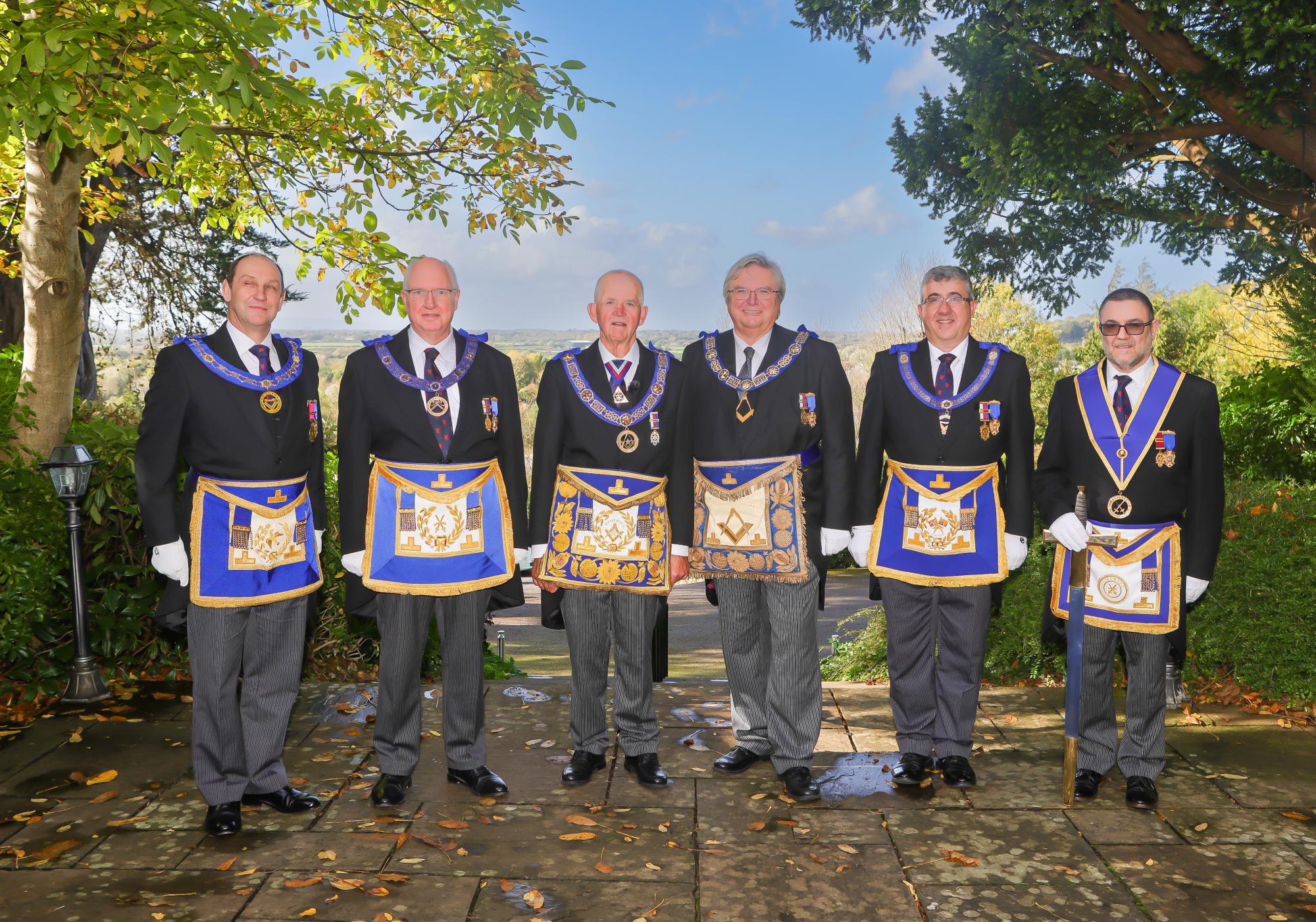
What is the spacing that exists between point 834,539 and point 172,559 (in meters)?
2.36

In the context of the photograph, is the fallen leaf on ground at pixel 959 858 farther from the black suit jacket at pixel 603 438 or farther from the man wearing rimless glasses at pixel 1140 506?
the black suit jacket at pixel 603 438

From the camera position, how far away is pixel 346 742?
463 cm

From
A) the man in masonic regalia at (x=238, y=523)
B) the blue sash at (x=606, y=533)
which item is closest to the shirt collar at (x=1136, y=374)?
the blue sash at (x=606, y=533)

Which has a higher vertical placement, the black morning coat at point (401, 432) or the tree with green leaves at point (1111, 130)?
the tree with green leaves at point (1111, 130)

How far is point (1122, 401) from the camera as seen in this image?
3.94 m

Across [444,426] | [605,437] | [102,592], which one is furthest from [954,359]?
[102,592]

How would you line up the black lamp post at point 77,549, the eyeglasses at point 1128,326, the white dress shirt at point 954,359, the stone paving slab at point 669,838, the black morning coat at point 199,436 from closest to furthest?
the stone paving slab at point 669,838 < the black morning coat at point 199,436 < the eyeglasses at point 1128,326 < the white dress shirt at point 954,359 < the black lamp post at point 77,549

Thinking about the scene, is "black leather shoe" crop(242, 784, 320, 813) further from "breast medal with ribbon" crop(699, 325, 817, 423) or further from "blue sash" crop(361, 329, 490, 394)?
"breast medal with ribbon" crop(699, 325, 817, 423)

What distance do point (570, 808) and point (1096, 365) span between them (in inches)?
102

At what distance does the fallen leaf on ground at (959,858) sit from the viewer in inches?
136

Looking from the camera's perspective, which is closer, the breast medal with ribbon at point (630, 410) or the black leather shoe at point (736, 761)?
the breast medal with ribbon at point (630, 410)

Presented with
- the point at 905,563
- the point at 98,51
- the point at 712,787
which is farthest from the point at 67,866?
the point at 98,51

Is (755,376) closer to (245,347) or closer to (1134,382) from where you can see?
(1134,382)

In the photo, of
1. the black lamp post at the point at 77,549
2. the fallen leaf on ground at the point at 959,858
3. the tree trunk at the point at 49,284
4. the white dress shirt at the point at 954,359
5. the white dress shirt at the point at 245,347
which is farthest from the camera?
the tree trunk at the point at 49,284
